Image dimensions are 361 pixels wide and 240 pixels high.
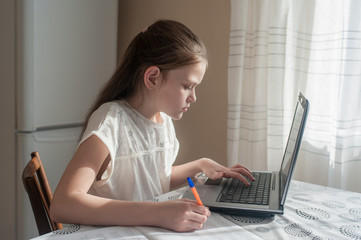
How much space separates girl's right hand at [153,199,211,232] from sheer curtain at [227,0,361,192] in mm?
880

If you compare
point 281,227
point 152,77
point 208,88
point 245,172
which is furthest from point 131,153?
point 208,88

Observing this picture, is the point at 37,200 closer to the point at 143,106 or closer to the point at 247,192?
the point at 143,106

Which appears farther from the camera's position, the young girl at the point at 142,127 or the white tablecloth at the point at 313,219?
the young girl at the point at 142,127

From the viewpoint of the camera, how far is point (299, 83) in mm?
1634

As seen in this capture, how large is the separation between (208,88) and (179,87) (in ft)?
3.22

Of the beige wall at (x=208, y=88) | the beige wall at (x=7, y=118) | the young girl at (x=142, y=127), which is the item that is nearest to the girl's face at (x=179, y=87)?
the young girl at (x=142, y=127)

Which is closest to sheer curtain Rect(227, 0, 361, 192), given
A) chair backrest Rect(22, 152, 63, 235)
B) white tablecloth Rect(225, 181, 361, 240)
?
white tablecloth Rect(225, 181, 361, 240)

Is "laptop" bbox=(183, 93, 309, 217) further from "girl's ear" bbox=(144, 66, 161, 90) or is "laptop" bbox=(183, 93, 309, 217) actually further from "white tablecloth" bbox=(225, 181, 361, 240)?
"girl's ear" bbox=(144, 66, 161, 90)

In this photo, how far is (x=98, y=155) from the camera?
3.04ft

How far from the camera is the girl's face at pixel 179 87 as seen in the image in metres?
1.10

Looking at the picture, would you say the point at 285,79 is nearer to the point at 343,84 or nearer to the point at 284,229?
the point at 343,84

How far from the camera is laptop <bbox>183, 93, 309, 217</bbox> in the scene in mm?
862

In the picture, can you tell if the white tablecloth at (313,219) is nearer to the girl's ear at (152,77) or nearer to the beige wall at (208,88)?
the girl's ear at (152,77)

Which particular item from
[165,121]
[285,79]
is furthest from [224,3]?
[165,121]
